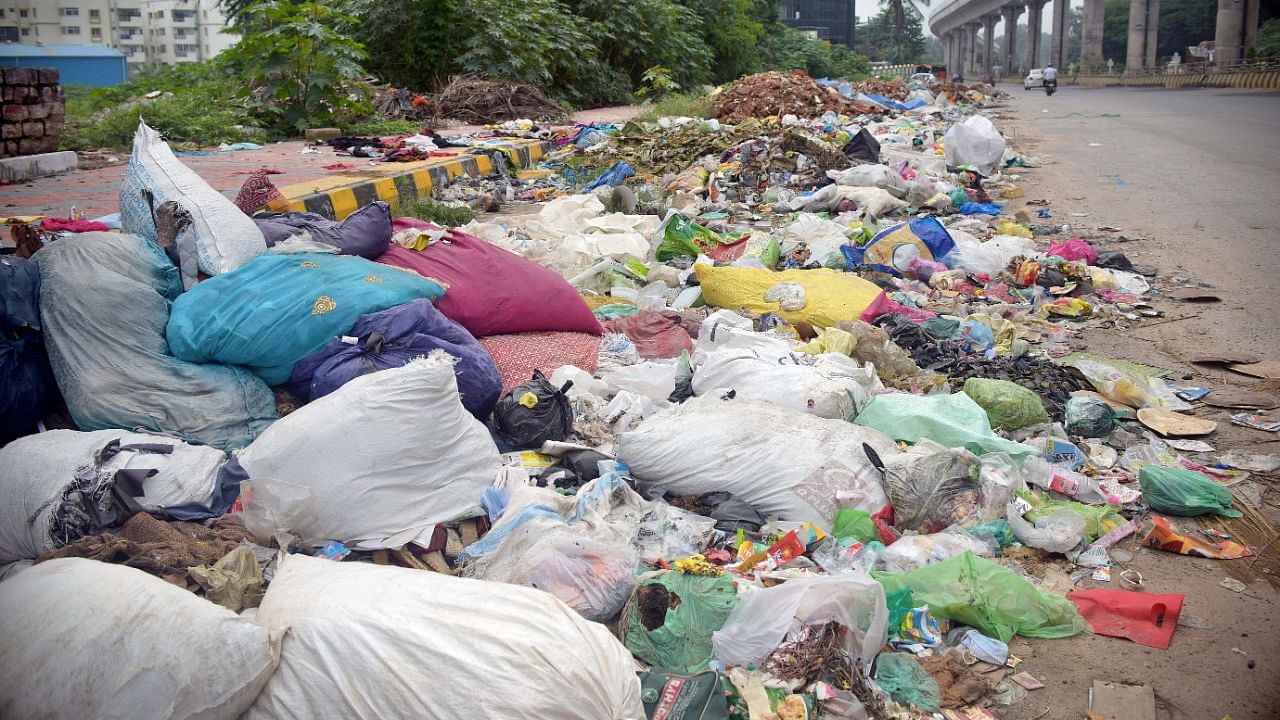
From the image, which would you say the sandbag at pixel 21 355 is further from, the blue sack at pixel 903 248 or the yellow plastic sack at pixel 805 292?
the blue sack at pixel 903 248

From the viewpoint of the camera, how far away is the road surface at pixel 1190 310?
6.74 feet

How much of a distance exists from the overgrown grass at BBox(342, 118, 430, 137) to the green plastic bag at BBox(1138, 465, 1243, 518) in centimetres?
914

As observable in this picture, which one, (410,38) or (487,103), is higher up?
(410,38)

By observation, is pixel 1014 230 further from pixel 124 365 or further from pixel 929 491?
pixel 124 365

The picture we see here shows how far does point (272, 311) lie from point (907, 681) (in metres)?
2.12

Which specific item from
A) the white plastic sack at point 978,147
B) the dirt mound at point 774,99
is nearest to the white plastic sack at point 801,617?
the white plastic sack at point 978,147

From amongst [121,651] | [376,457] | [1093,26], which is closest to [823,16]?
[1093,26]

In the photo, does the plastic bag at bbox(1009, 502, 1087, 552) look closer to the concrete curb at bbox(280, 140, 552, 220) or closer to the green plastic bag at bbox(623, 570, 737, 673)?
the green plastic bag at bbox(623, 570, 737, 673)

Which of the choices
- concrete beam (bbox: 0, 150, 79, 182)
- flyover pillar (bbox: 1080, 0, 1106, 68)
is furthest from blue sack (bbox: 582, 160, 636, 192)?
flyover pillar (bbox: 1080, 0, 1106, 68)

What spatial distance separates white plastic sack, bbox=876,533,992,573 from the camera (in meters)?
2.44

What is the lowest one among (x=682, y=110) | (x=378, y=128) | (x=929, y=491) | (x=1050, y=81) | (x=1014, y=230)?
(x=929, y=491)

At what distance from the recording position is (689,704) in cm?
185

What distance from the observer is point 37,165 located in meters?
6.77

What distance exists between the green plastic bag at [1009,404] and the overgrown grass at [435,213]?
4106 mm
